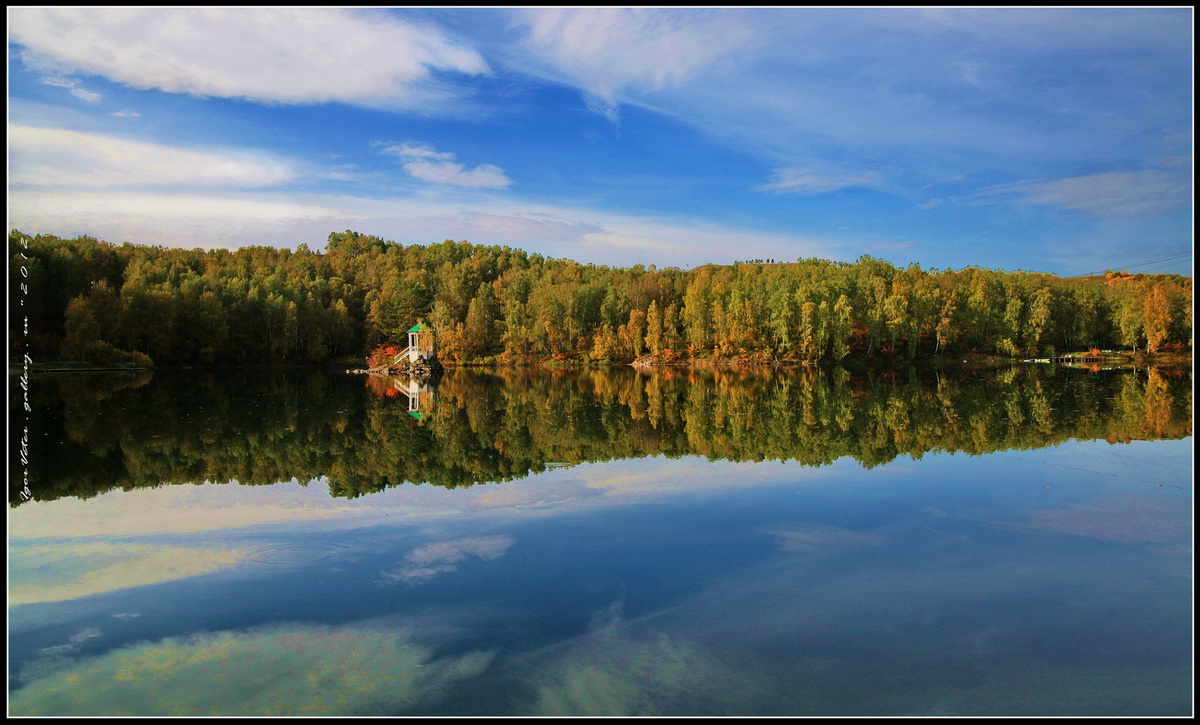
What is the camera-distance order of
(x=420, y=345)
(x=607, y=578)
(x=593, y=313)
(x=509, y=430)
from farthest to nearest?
(x=593, y=313) < (x=420, y=345) < (x=509, y=430) < (x=607, y=578)

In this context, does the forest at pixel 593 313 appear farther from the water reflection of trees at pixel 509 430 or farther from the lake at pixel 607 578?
the lake at pixel 607 578

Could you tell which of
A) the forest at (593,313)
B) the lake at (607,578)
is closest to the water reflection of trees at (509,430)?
the lake at (607,578)

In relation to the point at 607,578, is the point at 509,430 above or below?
above

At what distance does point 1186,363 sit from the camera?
5997 centimetres

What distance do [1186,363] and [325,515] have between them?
2899 inches

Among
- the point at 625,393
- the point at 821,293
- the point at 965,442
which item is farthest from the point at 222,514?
the point at 821,293

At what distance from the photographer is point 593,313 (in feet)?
269

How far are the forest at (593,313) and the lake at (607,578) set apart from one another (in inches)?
2185

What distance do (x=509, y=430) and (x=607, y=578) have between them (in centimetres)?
1290

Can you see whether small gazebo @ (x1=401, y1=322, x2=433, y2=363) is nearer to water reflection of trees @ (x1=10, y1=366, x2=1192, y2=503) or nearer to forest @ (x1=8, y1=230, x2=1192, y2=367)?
forest @ (x1=8, y1=230, x2=1192, y2=367)

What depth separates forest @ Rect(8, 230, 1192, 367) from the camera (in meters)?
66.4

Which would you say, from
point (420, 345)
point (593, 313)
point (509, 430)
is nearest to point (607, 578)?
point (509, 430)

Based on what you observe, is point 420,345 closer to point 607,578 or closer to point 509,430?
point 509,430

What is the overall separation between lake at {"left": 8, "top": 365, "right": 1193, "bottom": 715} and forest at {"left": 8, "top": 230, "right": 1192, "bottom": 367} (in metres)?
55.5
